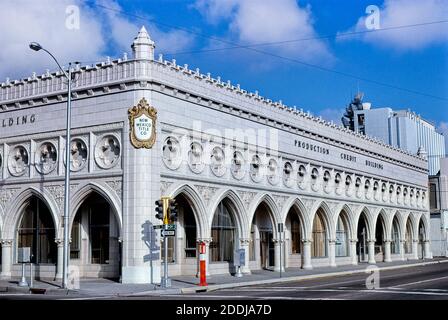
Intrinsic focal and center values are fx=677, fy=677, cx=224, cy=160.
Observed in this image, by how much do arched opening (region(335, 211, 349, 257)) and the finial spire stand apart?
25615mm

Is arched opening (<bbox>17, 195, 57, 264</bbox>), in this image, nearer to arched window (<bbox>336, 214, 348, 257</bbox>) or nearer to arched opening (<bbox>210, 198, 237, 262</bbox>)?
arched opening (<bbox>210, 198, 237, 262</bbox>)

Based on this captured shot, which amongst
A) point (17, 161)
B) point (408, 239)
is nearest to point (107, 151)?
point (17, 161)

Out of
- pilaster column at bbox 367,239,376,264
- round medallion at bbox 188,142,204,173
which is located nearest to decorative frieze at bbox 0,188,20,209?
round medallion at bbox 188,142,204,173

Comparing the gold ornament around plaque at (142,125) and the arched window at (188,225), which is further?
the arched window at (188,225)

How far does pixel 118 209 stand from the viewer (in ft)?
112

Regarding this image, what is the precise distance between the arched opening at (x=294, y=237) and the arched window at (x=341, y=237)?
18.0ft

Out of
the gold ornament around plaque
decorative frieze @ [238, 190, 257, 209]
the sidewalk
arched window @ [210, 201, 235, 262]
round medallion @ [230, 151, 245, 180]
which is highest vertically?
the gold ornament around plaque

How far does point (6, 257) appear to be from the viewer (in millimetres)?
38875

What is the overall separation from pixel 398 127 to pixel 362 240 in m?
48.6

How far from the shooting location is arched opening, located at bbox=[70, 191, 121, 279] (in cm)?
3647

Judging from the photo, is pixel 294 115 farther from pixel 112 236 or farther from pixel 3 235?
pixel 3 235

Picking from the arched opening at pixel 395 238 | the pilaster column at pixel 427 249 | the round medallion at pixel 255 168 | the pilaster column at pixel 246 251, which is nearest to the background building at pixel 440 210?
the pilaster column at pixel 427 249

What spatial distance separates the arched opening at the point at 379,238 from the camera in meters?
62.6

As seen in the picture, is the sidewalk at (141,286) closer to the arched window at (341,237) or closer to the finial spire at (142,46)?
the finial spire at (142,46)
